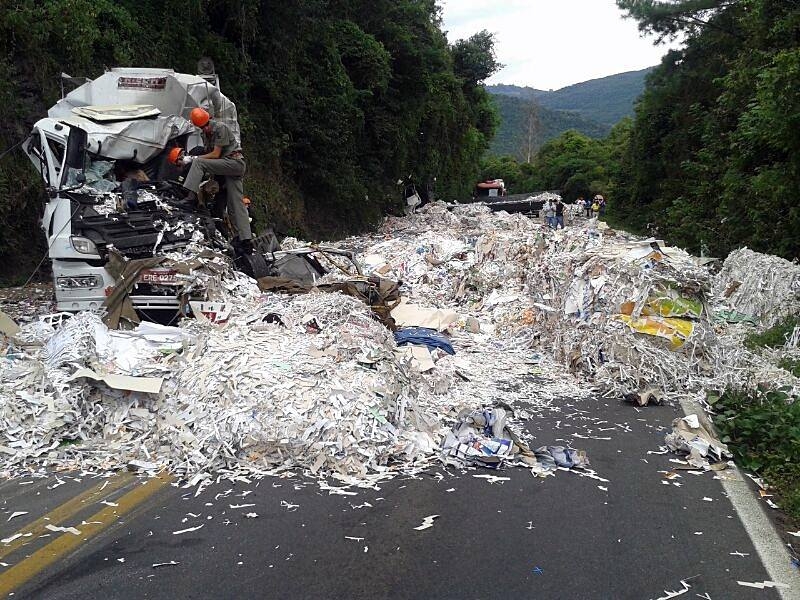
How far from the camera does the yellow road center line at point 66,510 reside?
399 centimetres

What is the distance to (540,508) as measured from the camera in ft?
14.9

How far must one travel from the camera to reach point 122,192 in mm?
8125

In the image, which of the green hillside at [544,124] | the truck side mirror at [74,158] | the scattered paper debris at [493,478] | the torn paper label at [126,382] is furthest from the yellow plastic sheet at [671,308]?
the green hillside at [544,124]

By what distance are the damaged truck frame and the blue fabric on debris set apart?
5.18 ft

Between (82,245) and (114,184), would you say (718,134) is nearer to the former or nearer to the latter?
(114,184)

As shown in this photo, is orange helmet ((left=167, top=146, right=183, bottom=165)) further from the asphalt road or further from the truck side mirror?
the asphalt road

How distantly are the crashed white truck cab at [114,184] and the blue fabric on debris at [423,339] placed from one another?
271 cm

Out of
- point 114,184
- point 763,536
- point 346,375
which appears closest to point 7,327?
point 114,184

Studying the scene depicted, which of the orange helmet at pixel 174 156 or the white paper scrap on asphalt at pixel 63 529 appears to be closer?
the white paper scrap on asphalt at pixel 63 529

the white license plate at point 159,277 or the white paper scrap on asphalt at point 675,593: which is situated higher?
the white license plate at point 159,277

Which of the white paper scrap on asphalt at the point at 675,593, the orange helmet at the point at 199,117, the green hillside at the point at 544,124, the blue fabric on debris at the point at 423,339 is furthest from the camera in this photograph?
the green hillside at the point at 544,124

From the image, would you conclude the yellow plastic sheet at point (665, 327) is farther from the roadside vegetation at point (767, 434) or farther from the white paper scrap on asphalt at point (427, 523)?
the white paper scrap on asphalt at point (427, 523)

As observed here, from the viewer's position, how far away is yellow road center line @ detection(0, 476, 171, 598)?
3591mm

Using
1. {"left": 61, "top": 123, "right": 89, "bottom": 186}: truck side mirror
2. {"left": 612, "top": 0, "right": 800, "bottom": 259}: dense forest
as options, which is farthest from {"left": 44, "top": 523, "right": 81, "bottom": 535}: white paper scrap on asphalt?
{"left": 612, "top": 0, "right": 800, "bottom": 259}: dense forest
